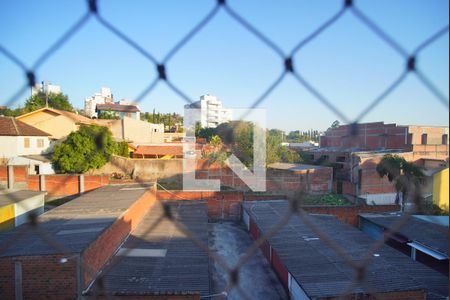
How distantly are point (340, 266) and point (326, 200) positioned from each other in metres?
4.83

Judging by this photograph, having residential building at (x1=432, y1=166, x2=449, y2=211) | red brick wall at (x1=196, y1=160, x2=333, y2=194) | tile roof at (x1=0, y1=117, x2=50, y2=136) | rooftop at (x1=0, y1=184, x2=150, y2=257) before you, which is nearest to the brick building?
red brick wall at (x1=196, y1=160, x2=333, y2=194)

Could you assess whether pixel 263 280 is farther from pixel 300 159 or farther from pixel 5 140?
pixel 5 140

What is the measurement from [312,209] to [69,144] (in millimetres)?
7076

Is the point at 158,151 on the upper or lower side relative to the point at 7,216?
upper

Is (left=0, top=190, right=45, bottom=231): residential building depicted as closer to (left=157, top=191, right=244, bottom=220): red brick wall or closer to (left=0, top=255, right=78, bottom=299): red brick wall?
(left=0, top=255, right=78, bottom=299): red brick wall

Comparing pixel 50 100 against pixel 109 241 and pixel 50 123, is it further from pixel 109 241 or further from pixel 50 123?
pixel 50 123

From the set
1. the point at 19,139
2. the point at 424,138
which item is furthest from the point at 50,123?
the point at 424,138

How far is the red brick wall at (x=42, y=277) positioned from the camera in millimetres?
3305

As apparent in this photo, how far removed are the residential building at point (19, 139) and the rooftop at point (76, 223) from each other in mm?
4324

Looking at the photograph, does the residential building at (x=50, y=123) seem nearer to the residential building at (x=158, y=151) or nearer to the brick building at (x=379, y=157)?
the residential building at (x=158, y=151)

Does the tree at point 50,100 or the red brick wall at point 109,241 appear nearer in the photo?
the tree at point 50,100

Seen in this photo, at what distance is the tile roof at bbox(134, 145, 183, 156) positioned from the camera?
12.2 m

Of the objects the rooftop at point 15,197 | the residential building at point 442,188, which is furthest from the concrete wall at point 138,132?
the residential building at point 442,188

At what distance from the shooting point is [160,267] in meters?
4.07
